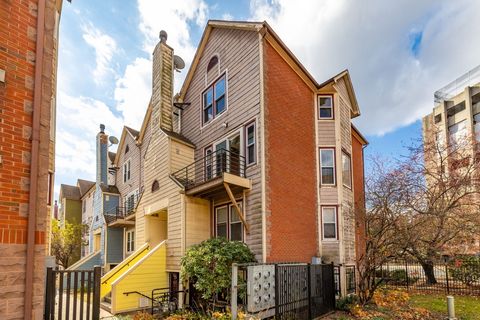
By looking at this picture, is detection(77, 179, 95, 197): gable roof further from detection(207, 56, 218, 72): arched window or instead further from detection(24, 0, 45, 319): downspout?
detection(24, 0, 45, 319): downspout

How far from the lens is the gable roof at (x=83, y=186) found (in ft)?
116

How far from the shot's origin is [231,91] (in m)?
14.0

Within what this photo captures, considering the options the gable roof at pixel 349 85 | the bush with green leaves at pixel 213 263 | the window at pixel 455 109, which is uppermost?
the window at pixel 455 109

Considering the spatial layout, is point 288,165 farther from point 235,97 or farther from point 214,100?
point 214,100

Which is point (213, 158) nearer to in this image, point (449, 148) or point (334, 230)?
point (334, 230)

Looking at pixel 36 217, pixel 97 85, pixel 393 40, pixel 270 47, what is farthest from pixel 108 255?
pixel 393 40

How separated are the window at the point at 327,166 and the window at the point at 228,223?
4633mm

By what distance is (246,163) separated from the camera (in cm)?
1264

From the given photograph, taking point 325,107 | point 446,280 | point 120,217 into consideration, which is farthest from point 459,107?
point 120,217

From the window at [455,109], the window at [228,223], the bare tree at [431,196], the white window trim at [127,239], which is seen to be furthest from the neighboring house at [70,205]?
the window at [455,109]

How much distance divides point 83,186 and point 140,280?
27345mm

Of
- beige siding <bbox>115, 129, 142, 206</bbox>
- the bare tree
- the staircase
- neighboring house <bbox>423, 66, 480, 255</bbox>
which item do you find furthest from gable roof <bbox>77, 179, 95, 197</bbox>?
neighboring house <bbox>423, 66, 480, 255</bbox>

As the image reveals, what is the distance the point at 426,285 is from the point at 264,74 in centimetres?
1518

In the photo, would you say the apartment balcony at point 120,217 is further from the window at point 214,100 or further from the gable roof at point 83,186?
the gable roof at point 83,186
